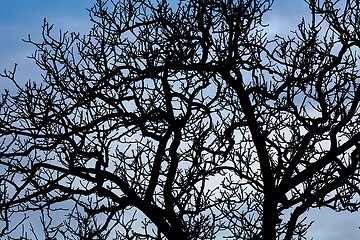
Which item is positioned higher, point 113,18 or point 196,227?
point 113,18

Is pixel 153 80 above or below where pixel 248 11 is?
below

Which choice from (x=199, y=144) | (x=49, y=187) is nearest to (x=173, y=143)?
(x=199, y=144)

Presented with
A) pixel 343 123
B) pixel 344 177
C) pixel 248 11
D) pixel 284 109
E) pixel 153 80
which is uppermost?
pixel 248 11

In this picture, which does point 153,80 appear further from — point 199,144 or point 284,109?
point 284,109

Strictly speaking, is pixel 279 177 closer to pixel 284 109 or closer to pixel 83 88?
pixel 284 109

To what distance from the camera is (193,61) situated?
9.88 meters

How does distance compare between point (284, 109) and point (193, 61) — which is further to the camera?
point (193, 61)

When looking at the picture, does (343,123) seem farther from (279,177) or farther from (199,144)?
(199,144)

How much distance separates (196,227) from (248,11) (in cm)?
399

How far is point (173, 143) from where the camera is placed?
31.8ft

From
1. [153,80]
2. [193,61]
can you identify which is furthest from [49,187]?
[193,61]

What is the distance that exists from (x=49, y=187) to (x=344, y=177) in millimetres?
4544

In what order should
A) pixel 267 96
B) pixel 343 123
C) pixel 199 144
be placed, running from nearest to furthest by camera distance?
pixel 343 123 < pixel 267 96 < pixel 199 144

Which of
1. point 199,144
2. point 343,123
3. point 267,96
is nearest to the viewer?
point 343,123
